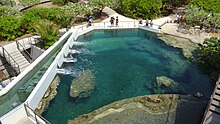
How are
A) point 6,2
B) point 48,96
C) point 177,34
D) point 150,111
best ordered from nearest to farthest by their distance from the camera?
1. point 150,111
2. point 48,96
3. point 177,34
4. point 6,2

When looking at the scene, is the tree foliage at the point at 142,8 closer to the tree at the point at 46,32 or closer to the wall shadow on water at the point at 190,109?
the tree at the point at 46,32

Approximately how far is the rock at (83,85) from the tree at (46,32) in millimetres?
4755

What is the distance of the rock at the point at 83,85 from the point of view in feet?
56.1

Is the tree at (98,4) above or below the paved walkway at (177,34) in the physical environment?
above

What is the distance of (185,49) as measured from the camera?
23328 millimetres

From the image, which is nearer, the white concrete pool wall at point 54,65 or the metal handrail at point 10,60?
the white concrete pool wall at point 54,65

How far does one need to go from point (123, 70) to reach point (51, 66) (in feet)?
18.2

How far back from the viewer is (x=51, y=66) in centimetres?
1855

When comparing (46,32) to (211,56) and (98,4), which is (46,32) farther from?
(211,56)

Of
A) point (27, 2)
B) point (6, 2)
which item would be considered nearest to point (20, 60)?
point (27, 2)

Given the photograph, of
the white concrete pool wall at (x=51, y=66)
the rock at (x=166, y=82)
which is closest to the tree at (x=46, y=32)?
the white concrete pool wall at (x=51, y=66)

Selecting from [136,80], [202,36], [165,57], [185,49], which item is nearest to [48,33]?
[136,80]

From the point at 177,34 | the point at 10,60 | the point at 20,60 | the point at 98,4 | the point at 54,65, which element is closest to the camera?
the point at 54,65

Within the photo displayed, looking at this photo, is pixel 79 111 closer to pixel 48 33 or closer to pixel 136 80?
pixel 136 80
